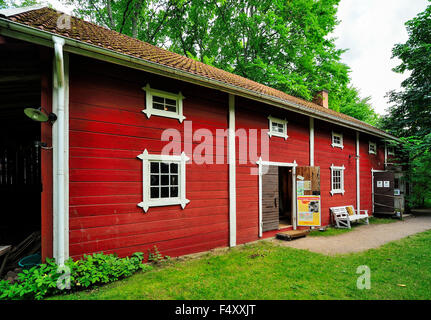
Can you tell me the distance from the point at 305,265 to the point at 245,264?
1285 millimetres

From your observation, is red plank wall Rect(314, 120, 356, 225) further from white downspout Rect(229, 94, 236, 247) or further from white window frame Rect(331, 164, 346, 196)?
white downspout Rect(229, 94, 236, 247)

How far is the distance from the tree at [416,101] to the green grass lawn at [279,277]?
9.94 metres

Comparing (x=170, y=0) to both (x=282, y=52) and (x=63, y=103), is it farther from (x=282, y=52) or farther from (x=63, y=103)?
(x=63, y=103)

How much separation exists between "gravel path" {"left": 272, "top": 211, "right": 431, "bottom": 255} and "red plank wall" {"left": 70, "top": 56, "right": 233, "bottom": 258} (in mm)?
3052

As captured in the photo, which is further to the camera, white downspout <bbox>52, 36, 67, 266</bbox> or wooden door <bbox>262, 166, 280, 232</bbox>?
wooden door <bbox>262, 166, 280, 232</bbox>

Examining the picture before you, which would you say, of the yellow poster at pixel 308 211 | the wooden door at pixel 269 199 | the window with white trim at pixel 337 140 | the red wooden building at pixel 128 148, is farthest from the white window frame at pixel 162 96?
the window with white trim at pixel 337 140

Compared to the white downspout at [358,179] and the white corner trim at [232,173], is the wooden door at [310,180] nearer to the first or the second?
the white corner trim at [232,173]

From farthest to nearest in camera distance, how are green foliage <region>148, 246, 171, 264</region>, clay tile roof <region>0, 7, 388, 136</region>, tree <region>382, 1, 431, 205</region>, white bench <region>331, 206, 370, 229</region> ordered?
tree <region>382, 1, 431, 205</region>, white bench <region>331, 206, 370, 229</region>, green foliage <region>148, 246, 171, 264</region>, clay tile roof <region>0, 7, 388, 136</region>

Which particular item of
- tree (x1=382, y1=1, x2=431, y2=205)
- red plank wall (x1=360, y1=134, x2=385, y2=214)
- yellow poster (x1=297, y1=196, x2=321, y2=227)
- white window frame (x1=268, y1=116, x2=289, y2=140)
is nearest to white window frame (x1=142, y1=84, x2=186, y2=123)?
white window frame (x1=268, y1=116, x2=289, y2=140)

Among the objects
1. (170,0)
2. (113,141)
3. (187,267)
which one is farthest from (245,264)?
(170,0)

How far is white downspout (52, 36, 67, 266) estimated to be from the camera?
3.80m

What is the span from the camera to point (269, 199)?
7488 millimetres

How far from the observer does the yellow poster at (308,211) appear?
7879 millimetres

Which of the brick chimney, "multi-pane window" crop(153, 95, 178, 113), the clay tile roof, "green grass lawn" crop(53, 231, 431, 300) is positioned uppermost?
the brick chimney
